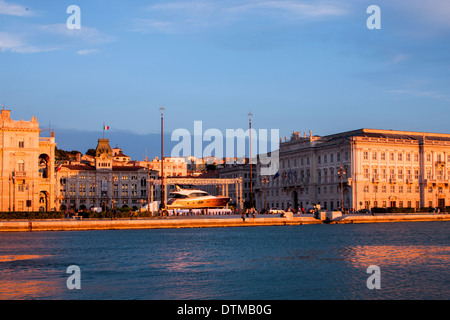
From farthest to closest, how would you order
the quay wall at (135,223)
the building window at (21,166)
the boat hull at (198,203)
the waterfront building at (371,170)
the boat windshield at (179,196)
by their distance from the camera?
the waterfront building at (371,170) → the boat windshield at (179,196) → the boat hull at (198,203) → the building window at (21,166) → the quay wall at (135,223)

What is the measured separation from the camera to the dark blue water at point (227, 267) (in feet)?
82.5

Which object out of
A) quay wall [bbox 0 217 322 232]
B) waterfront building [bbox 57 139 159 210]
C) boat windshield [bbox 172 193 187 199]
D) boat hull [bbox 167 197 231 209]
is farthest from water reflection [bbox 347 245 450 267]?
waterfront building [bbox 57 139 159 210]

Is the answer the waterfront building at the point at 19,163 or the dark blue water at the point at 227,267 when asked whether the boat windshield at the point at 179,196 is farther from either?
the dark blue water at the point at 227,267

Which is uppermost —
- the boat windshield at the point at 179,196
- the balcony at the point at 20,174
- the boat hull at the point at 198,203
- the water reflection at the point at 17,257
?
the balcony at the point at 20,174

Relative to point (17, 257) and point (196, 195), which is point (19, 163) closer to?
point (196, 195)

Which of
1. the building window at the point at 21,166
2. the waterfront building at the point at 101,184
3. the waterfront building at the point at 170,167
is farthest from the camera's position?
the waterfront building at the point at 170,167

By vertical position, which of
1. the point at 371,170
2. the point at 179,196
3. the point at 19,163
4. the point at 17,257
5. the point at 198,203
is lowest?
the point at 17,257

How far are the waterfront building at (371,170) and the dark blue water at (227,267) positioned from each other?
52.4 m

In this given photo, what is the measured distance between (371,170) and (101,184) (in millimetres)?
60797

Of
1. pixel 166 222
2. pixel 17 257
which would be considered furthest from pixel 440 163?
pixel 17 257

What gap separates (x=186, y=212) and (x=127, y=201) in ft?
189

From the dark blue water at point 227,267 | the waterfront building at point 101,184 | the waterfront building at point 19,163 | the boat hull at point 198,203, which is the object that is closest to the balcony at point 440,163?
the boat hull at point 198,203

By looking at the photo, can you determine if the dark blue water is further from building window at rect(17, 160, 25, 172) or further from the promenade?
building window at rect(17, 160, 25, 172)

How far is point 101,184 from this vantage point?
5369 inches
